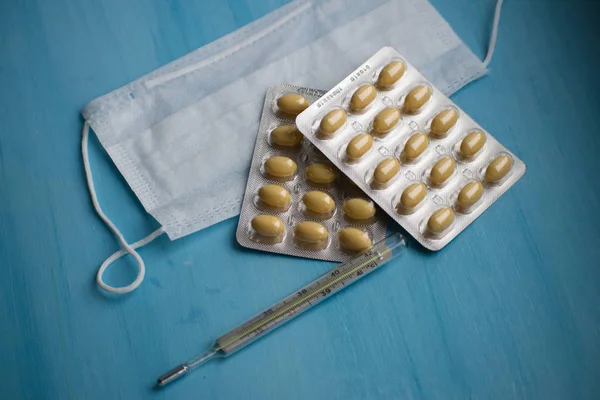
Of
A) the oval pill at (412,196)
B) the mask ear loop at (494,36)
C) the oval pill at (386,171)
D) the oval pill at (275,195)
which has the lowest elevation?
the oval pill at (275,195)

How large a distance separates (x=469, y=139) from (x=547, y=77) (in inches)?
8.0

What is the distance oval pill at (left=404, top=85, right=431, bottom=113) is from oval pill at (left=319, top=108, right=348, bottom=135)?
0.09 meters

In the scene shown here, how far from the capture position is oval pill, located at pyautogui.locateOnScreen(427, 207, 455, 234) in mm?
833

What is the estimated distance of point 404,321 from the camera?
2.71 feet

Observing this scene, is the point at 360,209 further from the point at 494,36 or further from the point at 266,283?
the point at 494,36

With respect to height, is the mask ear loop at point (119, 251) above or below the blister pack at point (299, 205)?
below

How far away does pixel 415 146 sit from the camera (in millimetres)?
866

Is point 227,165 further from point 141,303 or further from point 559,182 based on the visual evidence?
point 559,182

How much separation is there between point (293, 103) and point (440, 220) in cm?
25

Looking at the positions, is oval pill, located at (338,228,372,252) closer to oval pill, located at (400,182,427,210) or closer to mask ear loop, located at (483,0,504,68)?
oval pill, located at (400,182,427,210)

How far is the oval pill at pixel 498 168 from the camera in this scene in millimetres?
866

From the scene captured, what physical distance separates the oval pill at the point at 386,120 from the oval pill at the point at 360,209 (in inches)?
4.0

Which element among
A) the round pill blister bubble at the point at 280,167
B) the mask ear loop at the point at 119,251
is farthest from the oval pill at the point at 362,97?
the mask ear loop at the point at 119,251

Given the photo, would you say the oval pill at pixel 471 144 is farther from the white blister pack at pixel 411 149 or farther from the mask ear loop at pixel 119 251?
the mask ear loop at pixel 119 251
